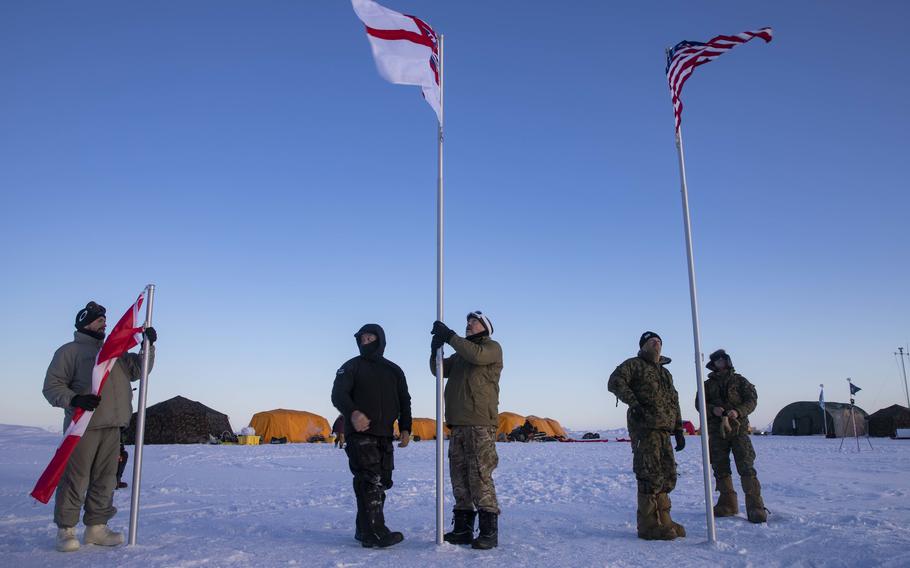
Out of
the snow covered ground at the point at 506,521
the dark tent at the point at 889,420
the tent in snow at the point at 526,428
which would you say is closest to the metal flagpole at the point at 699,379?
the snow covered ground at the point at 506,521

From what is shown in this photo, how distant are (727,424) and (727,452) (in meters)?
0.48

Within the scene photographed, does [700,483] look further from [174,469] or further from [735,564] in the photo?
[174,469]

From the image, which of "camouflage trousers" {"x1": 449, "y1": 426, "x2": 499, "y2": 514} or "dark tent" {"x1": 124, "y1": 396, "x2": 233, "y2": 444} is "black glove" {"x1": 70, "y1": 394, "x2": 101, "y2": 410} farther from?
"dark tent" {"x1": 124, "y1": 396, "x2": 233, "y2": 444}

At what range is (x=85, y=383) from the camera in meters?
6.38

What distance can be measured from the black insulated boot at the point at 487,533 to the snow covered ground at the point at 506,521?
0.14 meters

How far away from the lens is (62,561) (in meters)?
A: 5.46

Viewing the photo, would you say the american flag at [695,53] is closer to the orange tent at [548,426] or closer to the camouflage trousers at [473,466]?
the camouflage trousers at [473,466]

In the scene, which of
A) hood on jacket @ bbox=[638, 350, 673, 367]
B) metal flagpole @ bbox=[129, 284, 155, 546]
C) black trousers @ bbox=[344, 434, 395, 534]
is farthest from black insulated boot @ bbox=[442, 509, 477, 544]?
metal flagpole @ bbox=[129, 284, 155, 546]

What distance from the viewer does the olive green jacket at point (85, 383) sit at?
6172 millimetres

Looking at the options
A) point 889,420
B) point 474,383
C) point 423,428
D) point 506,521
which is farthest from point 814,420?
point 474,383

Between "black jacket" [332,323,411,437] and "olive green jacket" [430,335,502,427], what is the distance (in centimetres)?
44

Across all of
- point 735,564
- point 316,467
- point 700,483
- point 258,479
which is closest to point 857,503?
point 700,483

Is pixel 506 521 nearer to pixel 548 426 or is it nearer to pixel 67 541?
pixel 67 541

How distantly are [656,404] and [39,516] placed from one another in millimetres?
7442
